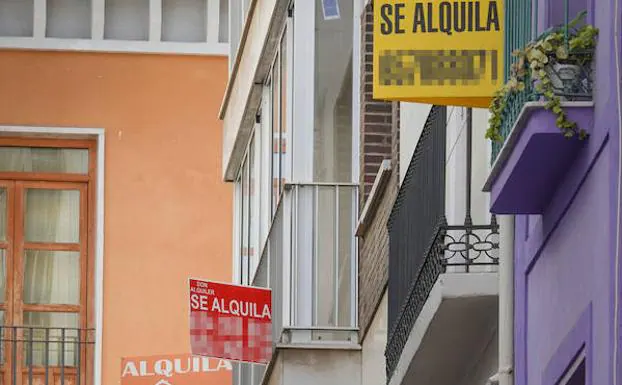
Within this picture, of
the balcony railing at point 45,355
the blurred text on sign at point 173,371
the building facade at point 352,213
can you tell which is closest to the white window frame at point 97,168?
the balcony railing at point 45,355

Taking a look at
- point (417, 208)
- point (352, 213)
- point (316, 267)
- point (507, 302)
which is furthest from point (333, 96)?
point (507, 302)

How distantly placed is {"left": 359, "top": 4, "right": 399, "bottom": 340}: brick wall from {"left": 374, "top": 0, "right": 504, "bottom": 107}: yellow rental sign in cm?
570

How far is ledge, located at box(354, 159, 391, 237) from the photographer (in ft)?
50.8

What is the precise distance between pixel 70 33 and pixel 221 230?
3.43m

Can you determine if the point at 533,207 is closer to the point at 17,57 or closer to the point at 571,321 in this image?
the point at 571,321

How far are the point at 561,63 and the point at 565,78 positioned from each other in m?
0.08

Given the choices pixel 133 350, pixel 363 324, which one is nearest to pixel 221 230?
pixel 133 350

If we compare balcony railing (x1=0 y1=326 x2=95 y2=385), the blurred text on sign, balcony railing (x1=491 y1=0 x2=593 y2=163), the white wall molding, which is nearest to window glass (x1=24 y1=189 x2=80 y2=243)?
balcony railing (x1=0 y1=326 x2=95 y2=385)

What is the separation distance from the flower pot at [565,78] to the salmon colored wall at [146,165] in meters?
21.6

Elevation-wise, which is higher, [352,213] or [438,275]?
[352,213]

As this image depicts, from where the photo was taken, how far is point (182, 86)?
1206 inches

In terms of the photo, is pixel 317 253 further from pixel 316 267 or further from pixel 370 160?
pixel 370 160

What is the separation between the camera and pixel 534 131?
26.3 ft

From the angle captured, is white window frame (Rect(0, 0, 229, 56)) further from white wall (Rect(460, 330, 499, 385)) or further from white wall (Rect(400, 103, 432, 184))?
white wall (Rect(460, 330, 499, 385))
